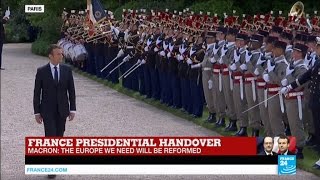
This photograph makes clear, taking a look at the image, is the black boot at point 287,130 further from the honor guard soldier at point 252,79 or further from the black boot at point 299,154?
the black boot at point 299,154

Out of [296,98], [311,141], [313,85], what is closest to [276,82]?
[296,98]

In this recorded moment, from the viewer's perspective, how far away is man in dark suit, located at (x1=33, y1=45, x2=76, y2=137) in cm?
1052

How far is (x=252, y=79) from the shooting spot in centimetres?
1292

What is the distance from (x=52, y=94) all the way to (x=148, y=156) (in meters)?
1.80

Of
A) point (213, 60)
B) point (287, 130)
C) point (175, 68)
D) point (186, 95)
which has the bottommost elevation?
point (186, 95)

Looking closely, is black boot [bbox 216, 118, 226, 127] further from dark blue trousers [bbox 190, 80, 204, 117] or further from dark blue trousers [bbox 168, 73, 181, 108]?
dark blue trousers [bbox 168, 73, 181, 108]

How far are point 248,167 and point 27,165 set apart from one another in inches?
97.1

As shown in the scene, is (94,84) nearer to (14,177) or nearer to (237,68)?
(237,68)

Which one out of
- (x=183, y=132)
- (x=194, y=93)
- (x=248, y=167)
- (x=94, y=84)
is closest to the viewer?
(x=248, y=167)

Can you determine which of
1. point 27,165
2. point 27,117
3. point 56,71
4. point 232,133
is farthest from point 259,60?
point 27,117

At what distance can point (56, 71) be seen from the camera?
1059 cm

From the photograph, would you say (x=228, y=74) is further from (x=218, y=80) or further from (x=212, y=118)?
(x=212, y=118)

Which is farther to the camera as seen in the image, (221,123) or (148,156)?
(221,123)

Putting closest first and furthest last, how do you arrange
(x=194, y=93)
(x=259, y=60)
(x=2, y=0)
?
1. (x=259, y=60)
2. (x=194, y=93)
3. (x=2, y=0)
